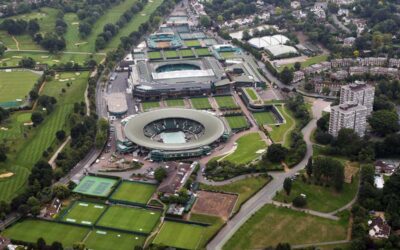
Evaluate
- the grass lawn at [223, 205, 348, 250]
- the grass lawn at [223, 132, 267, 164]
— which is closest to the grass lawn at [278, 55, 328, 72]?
the grass lawn at [223, 132, 267, 164]

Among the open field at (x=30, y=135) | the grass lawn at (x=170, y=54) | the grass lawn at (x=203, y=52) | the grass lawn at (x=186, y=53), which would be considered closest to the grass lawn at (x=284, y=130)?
the open field at (x=30, y=135)

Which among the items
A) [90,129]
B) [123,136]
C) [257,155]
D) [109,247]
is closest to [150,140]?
[123,136]

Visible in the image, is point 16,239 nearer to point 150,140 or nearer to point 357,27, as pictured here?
point 150,140

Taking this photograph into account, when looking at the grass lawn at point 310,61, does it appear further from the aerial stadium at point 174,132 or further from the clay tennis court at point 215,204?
the clay tennis court at point 215,204

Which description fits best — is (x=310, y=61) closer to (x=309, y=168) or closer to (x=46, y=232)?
(x=309, y=168)

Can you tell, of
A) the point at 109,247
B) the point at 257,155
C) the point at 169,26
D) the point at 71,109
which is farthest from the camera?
the point at 169,26

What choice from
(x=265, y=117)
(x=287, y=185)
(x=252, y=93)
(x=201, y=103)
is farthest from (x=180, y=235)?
(x=252, y=93)

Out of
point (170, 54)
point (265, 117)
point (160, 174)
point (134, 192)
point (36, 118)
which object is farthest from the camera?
point (170, 54)
